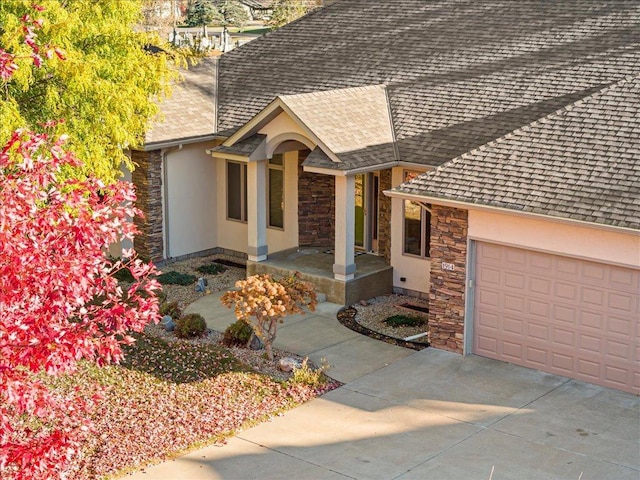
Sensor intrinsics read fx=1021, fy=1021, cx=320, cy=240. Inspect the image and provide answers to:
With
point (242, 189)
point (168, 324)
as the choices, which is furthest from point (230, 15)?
point (168, 324)

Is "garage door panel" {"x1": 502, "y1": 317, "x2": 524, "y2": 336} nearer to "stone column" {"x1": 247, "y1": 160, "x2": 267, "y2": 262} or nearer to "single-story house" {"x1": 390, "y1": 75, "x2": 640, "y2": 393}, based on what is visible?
"single-story house" {"x1": 390, "y1": 75, "x2": 640, "y2": 393}

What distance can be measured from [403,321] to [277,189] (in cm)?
568

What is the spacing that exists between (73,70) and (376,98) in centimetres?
771

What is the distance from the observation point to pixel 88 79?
1628 centimetres

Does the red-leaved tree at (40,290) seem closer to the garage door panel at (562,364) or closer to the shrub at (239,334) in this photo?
the shrub at (239,334)

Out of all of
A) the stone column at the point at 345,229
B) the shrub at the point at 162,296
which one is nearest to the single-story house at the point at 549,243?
the stone column at the point at 345,229

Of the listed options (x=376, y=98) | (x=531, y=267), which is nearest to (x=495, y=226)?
(x=531, y=267)

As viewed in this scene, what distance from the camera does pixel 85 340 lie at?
8.76 metres

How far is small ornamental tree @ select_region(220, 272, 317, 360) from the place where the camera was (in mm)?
16312

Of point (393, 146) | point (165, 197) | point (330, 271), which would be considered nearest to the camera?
point (393, 146)

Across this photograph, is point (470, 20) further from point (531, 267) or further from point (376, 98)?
point (531, 267)

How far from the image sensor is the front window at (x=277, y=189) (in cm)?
2333

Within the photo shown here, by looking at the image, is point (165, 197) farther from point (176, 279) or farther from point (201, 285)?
point (201, 285)

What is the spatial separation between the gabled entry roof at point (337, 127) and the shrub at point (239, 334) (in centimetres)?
365
